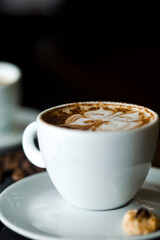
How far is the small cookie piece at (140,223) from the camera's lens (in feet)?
2.19

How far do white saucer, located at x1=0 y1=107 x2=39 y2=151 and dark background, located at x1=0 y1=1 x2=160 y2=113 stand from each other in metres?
0.08

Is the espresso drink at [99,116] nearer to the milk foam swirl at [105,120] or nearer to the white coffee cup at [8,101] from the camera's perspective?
the milk foam swirl at [105,120]

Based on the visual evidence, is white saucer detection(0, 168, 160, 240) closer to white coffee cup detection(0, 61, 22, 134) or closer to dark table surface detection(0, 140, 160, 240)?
dark table surface detection(0, 140, 160, 240)

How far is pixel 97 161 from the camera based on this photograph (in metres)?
0.73

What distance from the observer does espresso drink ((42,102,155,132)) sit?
0.78m

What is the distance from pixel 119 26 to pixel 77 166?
396 centimetres

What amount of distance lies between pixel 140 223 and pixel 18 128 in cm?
98

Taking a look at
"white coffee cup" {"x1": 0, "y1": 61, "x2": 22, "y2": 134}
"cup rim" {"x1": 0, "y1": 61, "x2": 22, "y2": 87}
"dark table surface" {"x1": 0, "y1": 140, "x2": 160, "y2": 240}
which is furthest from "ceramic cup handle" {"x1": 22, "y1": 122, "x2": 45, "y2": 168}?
"cup rim" {"x1": 0, "y1": 61, "x2": 22, "y2": 87}

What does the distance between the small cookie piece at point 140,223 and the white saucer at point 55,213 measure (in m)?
0.01

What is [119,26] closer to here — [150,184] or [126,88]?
[126,88]

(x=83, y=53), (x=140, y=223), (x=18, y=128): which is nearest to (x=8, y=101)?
(x=18, y=128)

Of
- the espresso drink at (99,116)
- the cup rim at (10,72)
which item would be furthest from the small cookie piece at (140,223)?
the cup rim at (10,72)

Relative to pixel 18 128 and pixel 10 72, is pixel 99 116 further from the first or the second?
pixel 10 72

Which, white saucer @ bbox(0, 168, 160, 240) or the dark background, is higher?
white saucer @ bbox(0, 168, 160, 240)
